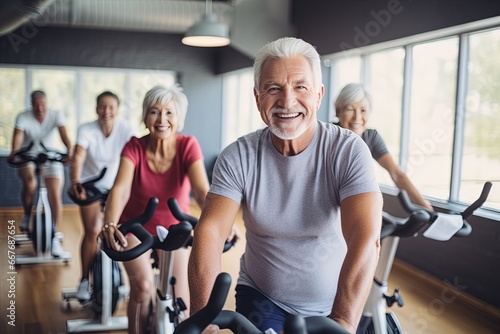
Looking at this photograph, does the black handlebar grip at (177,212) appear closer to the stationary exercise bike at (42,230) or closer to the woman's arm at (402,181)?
the woman's arm at (402,181)

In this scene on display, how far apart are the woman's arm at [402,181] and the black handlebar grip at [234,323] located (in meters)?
1.70

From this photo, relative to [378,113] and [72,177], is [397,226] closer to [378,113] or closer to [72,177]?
[72,177]

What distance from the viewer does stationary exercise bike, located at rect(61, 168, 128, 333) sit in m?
3.63

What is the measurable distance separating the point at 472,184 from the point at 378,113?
1577mm

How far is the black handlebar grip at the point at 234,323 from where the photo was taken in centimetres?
108

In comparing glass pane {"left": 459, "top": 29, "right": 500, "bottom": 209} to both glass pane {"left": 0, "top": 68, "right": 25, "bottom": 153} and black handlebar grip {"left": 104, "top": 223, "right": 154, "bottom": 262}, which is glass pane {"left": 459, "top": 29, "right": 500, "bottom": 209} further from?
glass pane {"left": 0, "top": 68, "right": 25, "bottom": 153}

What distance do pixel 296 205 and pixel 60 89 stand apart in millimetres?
7577

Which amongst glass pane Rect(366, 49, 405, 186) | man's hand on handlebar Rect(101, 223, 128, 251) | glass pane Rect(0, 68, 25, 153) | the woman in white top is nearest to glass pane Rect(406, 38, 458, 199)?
glass pane Rect(366, 49, 405, 186)

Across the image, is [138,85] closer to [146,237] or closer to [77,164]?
[77,164]

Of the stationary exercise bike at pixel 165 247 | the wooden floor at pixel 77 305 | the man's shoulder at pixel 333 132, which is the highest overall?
the man's shoulder at pixel 333 132

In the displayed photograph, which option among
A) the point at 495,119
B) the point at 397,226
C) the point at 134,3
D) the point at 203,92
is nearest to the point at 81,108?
the point at 203,92

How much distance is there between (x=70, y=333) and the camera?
3.63m

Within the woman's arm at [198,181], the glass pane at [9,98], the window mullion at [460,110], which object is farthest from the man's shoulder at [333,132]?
the glass pane at [9,98]

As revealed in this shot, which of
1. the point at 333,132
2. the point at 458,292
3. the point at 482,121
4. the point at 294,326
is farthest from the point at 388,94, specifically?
the point at 294,326
